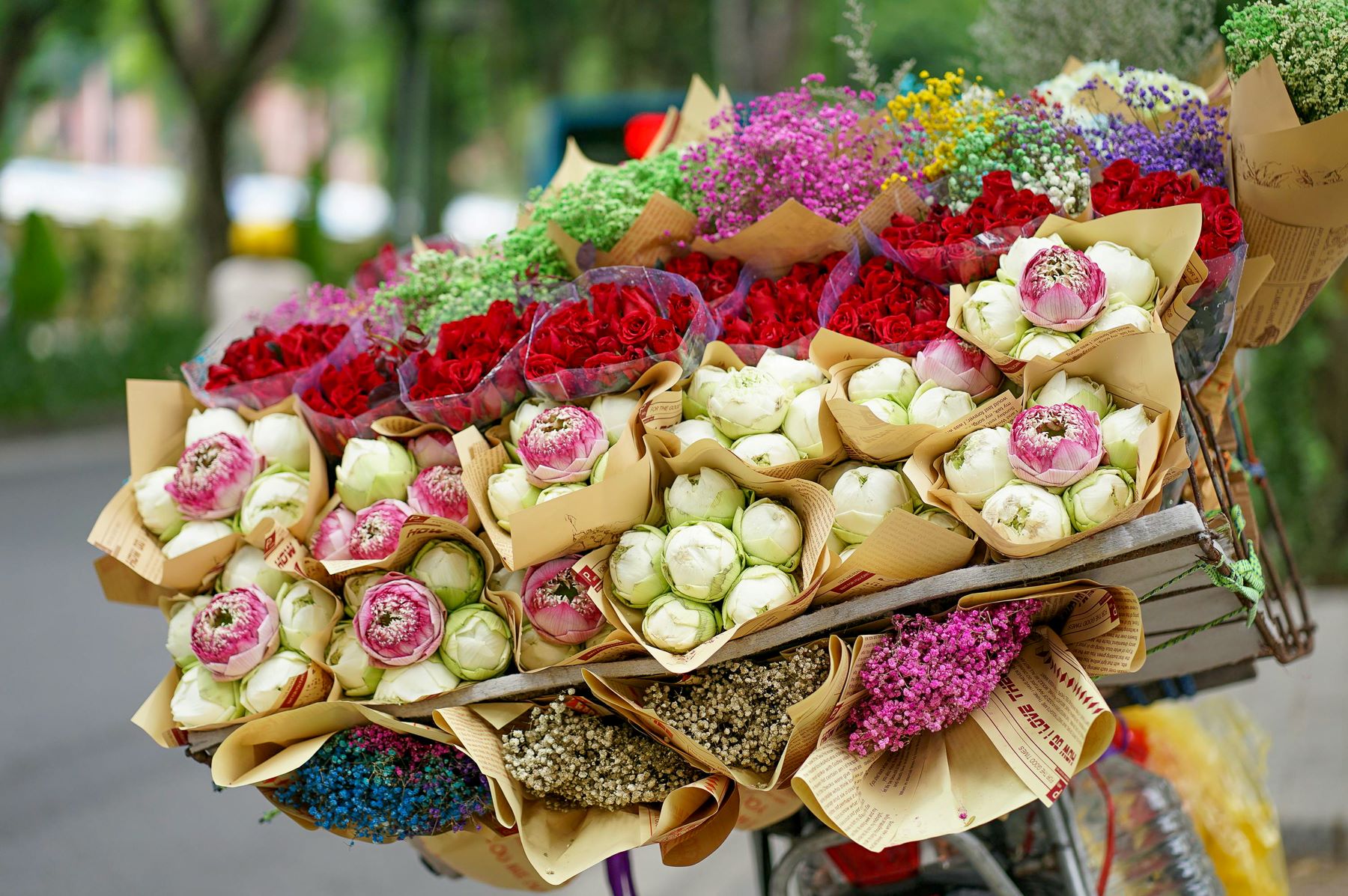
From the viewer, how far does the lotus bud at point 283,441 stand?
5.59ft

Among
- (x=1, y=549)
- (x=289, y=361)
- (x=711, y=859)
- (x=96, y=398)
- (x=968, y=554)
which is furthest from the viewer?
(x=96, y=398)

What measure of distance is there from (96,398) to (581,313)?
11.7m

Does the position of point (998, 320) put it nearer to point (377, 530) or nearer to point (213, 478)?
point (377, 530)

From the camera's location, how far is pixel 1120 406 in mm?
1419

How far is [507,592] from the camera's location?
1510mm

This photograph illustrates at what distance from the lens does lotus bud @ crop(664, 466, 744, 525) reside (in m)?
1.44

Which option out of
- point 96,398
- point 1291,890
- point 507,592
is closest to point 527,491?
point 507,592

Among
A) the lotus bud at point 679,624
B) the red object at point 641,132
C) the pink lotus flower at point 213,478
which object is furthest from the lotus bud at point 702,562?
the red object at point 641,132

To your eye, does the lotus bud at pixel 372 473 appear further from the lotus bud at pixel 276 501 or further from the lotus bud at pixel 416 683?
the lotus bud at pixel 416 683

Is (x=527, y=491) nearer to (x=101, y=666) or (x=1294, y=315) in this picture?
(x=1294, y=315)

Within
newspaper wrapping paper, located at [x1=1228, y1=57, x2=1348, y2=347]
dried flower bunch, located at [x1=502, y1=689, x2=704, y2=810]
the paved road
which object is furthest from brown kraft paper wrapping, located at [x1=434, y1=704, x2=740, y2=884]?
the paved road

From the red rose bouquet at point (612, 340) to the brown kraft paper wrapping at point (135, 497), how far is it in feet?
1.22

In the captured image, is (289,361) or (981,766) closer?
(981,766)

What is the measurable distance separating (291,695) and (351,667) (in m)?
0.08
